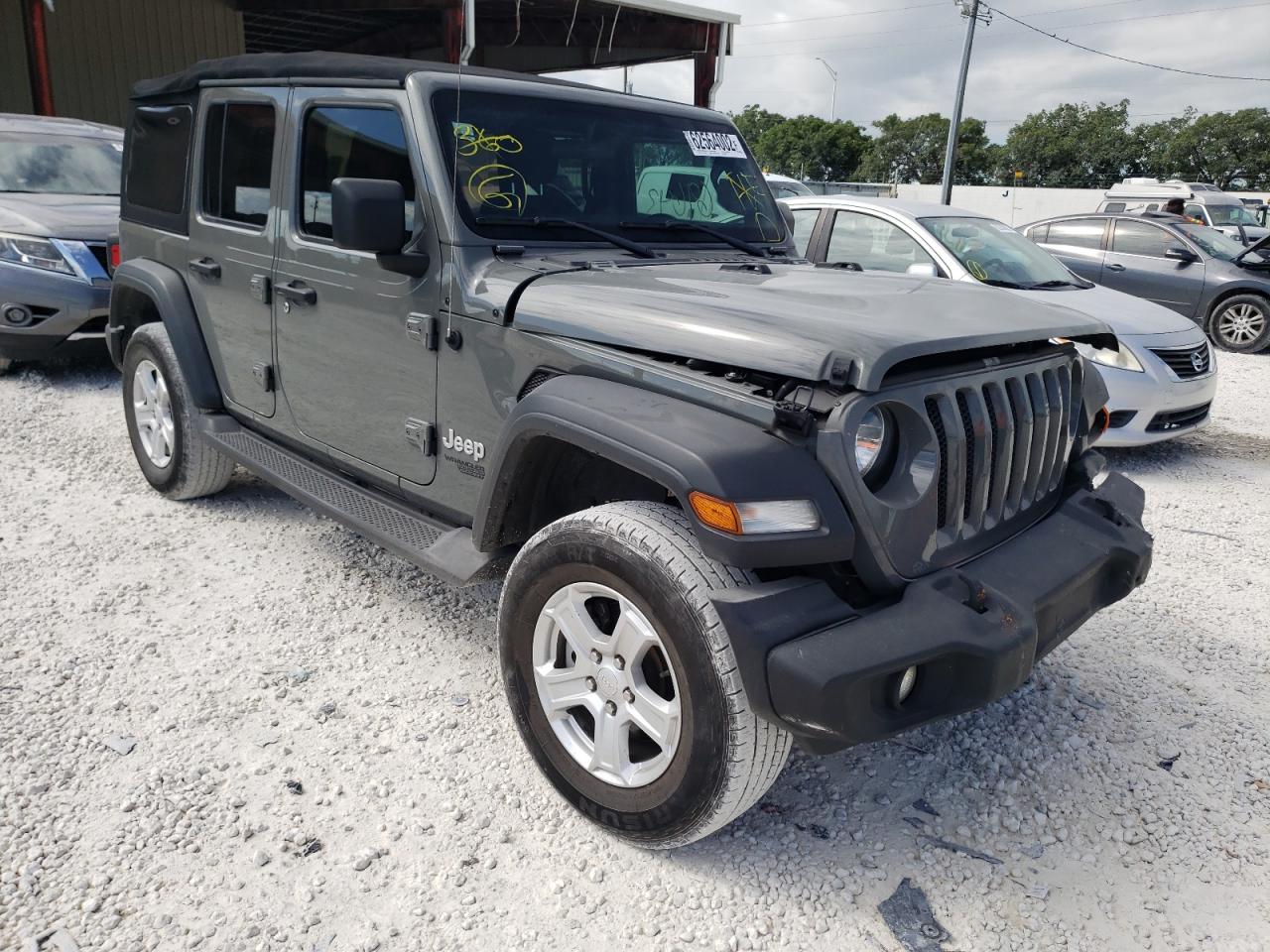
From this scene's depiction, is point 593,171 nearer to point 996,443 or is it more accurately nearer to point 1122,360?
point 996,443

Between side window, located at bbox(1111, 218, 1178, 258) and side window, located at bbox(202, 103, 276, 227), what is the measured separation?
970 cm

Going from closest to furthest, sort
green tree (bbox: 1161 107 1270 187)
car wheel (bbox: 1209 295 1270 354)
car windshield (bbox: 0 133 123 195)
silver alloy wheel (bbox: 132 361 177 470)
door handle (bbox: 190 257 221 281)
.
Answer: door handle (bbox: 190 257 221 281) → silver alloy wheel (bbox: 132 361 177 470) → car windshield (bbox: 0 133 123 195) → car wheel (bbox: 1209 295 1270 354) → green tree (bbox: 1161 107 1270 187)

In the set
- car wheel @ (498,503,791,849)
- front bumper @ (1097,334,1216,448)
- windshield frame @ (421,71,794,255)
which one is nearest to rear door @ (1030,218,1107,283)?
front bumper @ (1097,334,1216,448)

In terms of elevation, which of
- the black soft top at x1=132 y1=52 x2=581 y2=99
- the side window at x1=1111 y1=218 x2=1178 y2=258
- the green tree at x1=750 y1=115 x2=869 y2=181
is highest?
the green tree at x1=750 y1=115 x2=869 y2=181

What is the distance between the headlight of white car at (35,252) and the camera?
6.53 meters

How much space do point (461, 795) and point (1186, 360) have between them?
18.3ft

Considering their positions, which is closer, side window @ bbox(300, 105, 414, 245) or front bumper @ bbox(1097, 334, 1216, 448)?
side window @ bbox(300, 105, 414, 245)

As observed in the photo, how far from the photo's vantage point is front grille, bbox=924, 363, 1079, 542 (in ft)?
7.50

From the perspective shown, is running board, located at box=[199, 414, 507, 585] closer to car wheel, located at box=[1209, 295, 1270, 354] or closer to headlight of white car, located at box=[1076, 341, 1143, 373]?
headlight of white car, located at box=[1076, 341, 1143, 373]

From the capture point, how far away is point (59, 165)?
7648 millimetres

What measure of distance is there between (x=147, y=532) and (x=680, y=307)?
310cm

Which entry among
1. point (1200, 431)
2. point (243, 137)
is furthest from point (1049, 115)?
point (243, 137)

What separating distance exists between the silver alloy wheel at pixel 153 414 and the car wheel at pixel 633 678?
2.74 m

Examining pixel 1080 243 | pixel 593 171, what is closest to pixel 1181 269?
pixel 1080 243
